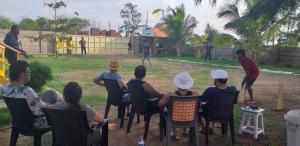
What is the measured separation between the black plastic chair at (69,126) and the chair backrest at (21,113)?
1.36 ft

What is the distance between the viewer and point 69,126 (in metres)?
3.82

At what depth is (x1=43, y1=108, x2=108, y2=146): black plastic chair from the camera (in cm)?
376

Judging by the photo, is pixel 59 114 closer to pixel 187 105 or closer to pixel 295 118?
pixel 187 105

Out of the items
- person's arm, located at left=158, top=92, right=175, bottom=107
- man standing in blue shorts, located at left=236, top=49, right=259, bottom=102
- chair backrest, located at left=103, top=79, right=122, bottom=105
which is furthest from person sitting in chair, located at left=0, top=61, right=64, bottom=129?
man standing in blue shorts, located at left=236, top=49, right=259, bottom=102

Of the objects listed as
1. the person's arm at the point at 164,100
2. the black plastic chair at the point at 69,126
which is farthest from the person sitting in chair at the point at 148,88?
the black plastic chair at the point at 69,126

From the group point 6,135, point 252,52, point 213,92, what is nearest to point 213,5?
point 213,92

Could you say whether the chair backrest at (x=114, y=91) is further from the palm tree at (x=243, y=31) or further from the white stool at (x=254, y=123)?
the palm tree at (x=243, y=31)

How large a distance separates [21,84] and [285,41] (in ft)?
79.1

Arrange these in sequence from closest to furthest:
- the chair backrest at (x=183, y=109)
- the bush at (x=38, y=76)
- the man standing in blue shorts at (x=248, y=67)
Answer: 1. the chair backrest at (x=183, y=109)
2. the man standing in blue shorts at (x=248, y=67)
3. the bush at (x=38, y=76)

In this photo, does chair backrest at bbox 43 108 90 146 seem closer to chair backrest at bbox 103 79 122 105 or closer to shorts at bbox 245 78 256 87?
chair backrest at bbox 103 79 122 105

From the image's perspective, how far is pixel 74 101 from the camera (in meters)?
3.93

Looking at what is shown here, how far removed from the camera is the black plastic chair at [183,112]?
4.89 m

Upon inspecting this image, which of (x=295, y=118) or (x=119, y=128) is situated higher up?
(x=295, y=118)

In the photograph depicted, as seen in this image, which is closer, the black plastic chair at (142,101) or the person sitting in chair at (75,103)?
the person sitting in chair at (75,103)
